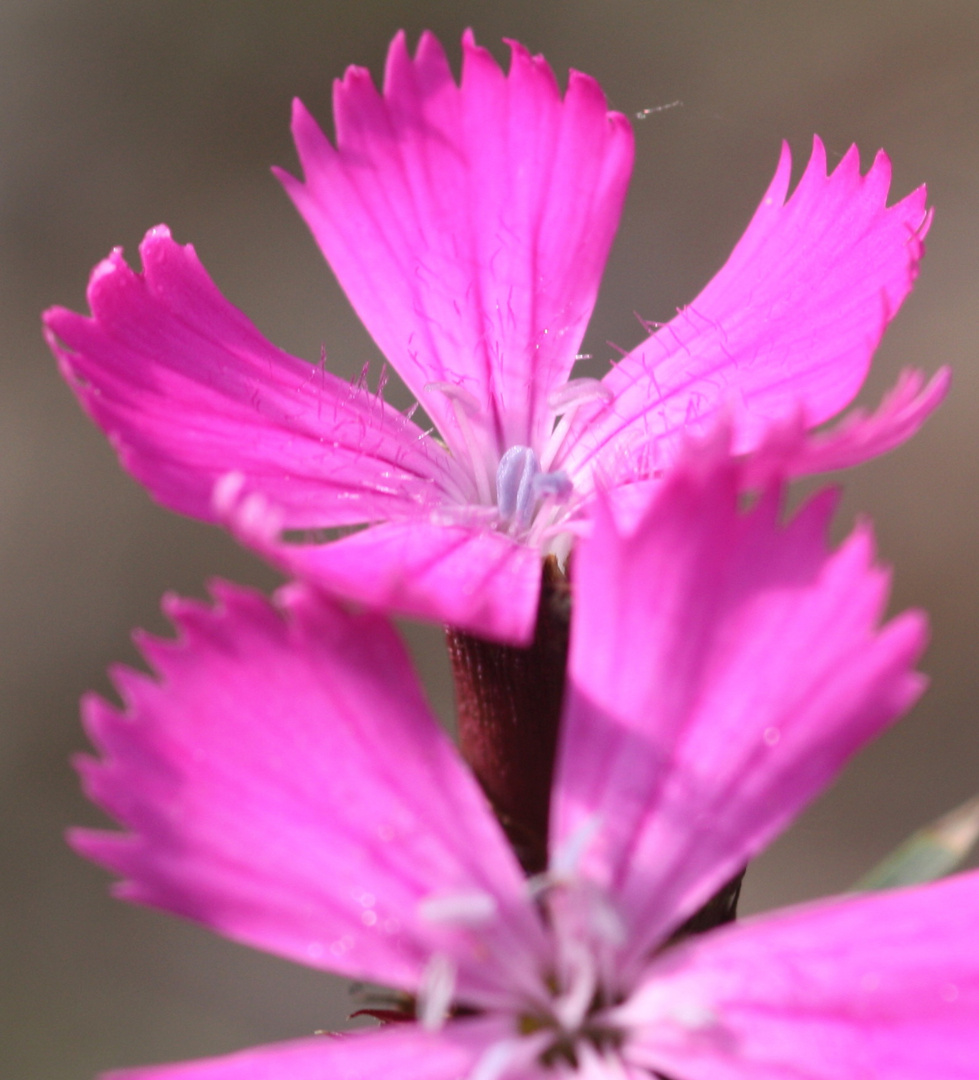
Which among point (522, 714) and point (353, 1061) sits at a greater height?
point (522, 714)

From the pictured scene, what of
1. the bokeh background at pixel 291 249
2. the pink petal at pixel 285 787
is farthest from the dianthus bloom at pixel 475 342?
the bokeh background at pixel 291 249

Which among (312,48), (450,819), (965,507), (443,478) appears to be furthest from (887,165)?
(312,48)

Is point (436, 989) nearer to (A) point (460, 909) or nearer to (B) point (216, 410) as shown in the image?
(A) point (460, 909)

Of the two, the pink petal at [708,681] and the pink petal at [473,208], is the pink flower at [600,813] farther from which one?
the pink petal at [473,208]

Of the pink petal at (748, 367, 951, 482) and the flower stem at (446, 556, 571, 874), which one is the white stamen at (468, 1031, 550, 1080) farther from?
the pink petal at (748, 367, 951, 482)

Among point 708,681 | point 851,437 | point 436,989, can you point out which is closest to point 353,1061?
point 436,989

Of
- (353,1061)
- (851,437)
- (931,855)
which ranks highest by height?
(851,437)
